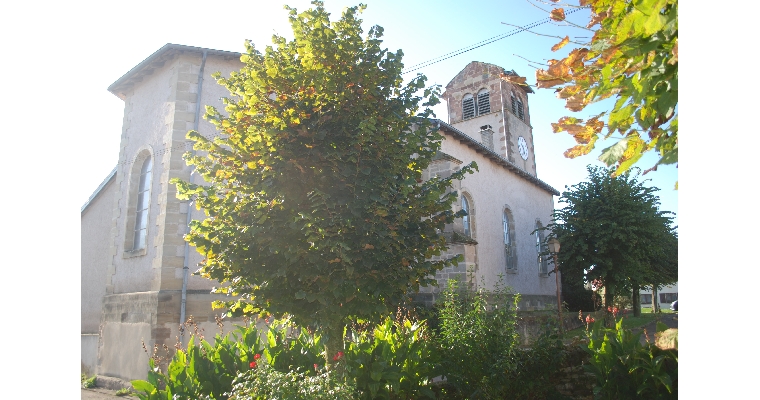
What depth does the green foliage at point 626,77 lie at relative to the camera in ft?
6.50

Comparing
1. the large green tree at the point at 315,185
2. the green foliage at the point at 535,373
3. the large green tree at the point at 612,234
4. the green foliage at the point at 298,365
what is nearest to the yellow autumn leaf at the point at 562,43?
the large green tree at the point at 315,185

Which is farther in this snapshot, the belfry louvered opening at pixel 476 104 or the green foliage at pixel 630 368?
the belfry louvered opening at pixel 476 104

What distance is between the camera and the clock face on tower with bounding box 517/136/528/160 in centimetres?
2506

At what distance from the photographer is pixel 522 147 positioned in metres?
25.4

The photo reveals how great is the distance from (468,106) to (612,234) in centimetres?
1118

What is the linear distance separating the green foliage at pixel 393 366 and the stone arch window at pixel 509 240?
13.0 m

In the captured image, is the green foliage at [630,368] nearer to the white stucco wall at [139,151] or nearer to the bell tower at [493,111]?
the white stucco wall at [139,151]

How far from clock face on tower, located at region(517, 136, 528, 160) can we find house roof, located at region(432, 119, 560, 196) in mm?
3034

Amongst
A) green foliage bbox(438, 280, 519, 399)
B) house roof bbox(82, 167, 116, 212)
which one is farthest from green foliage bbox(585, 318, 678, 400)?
house roof bbox(82, 167, 116, 212)

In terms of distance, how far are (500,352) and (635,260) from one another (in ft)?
45.2

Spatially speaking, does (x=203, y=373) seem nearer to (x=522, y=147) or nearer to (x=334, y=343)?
(x=334, y=343)

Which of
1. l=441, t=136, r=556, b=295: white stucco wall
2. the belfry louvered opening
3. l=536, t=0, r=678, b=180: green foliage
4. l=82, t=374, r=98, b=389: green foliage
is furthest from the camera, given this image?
the belfry louvered opening

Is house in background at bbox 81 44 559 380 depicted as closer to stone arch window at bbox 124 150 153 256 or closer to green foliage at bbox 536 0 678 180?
stone arch window at bbox 124 150 153 256
